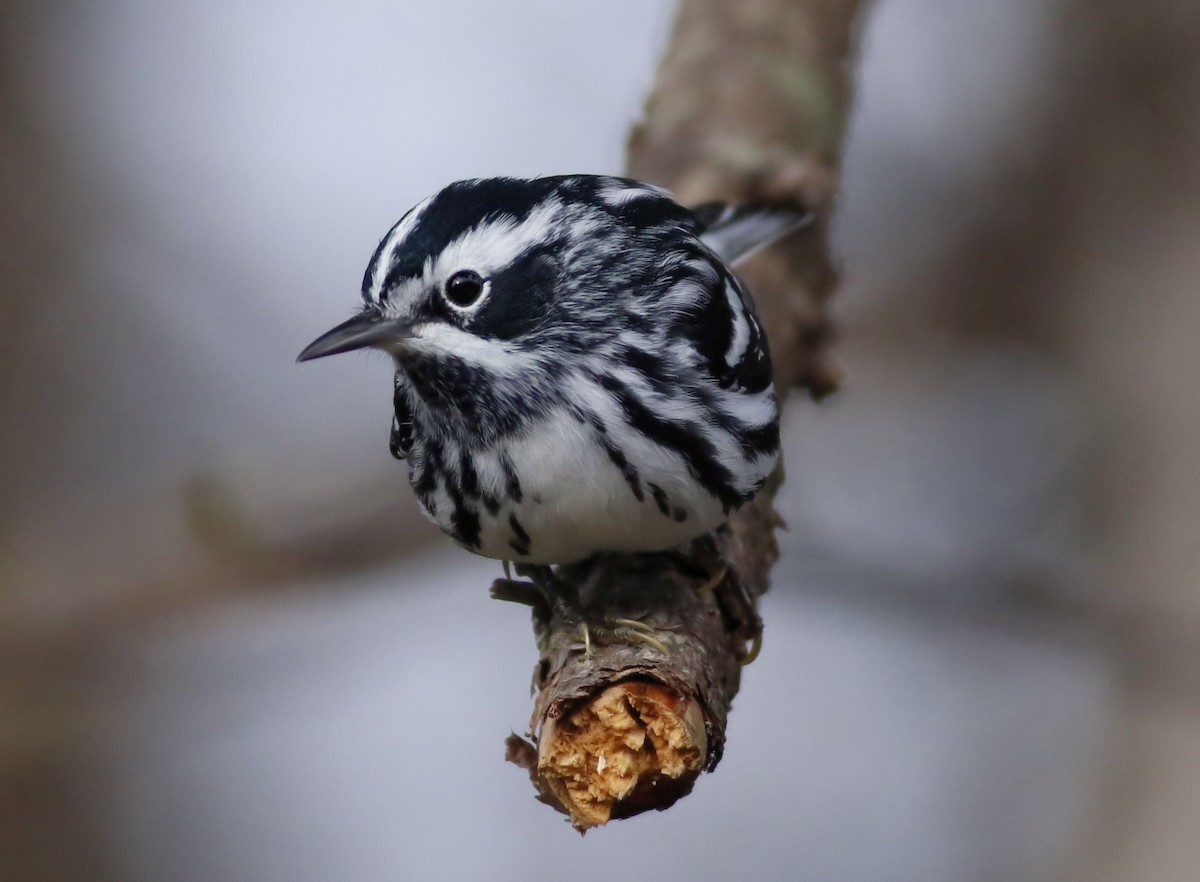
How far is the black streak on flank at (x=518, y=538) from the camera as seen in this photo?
2471 mm

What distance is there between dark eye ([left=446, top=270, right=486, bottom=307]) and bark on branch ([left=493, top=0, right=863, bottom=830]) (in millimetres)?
591

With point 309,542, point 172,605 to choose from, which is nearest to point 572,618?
point 309,542

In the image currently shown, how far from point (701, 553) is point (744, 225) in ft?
3.53

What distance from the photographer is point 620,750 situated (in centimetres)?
200

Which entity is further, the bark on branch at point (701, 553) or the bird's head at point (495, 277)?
the bird's head at point (495, 277)

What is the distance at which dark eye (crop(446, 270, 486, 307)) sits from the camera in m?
2.42

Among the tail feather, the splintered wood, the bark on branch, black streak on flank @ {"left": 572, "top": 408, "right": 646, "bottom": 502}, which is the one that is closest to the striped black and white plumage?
black streak on flank @ {"left": 572, "top": 408, "right": 646, "bottom": 502}

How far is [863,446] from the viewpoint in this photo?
20.7 feet

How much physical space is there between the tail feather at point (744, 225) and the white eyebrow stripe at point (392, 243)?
105cm

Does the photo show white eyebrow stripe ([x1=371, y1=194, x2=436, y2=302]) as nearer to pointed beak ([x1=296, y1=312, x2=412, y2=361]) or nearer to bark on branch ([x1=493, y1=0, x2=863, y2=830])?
pointed beak ([x1=296, y1=312, x2=412, y2=361])

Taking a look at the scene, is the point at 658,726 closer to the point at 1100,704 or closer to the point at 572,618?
the point at 572,618

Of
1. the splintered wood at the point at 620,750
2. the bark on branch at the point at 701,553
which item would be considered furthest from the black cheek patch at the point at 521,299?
the splintered wood at the point at 620,750

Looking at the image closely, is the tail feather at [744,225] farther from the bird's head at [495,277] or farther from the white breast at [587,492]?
the white breast at [587,492]

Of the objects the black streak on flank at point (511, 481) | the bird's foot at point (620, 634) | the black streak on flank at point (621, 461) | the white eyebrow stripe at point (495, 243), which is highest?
the white eyebrow stripe at point (495, 243)
